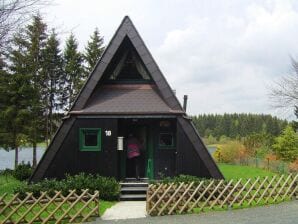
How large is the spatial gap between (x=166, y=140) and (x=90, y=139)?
349cm

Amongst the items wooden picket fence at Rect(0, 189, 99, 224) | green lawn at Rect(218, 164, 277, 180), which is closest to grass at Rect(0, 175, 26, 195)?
wooden picket fence at Rect(0, 189, 99, 224)

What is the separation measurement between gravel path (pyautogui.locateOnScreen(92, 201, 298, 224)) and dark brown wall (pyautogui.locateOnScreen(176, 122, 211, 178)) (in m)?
4.32

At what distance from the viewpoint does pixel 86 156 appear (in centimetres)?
1911

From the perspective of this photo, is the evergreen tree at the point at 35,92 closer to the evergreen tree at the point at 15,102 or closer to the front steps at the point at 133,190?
the evergreen tree at the point at 15,102

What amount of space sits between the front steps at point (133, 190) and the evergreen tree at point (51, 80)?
19.9 m

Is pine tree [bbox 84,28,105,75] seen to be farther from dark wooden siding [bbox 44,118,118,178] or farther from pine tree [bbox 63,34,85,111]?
dark wooden siding [bbox 44,118,118,178]

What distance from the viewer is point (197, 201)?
580 inches

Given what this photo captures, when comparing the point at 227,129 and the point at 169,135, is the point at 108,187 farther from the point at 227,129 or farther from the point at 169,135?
the point at 227,129

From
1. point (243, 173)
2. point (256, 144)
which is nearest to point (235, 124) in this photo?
point (256, 144)

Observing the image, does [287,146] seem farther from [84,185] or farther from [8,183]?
[84,185]

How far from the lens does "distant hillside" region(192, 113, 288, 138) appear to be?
9919cm

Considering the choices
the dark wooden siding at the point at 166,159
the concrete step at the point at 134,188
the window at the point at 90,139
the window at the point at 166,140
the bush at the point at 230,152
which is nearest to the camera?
the concrete step at the point at 134,188

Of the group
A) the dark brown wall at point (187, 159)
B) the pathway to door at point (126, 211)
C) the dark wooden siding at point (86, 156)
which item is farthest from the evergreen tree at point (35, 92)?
the pathway to door at point (126, 211)

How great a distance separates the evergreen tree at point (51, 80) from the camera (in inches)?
1516
